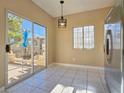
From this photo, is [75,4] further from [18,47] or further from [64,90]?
[64,90]

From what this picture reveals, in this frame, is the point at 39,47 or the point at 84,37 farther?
the point at 84,37

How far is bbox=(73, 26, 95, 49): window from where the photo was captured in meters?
5.40

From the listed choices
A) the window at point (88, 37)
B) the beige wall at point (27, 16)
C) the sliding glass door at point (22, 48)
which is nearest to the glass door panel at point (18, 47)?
the sliding glass door at point (22, 48)

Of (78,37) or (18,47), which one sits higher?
(78,37)

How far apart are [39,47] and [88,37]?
245cm

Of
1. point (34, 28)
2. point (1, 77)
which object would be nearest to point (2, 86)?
point (1, 77)

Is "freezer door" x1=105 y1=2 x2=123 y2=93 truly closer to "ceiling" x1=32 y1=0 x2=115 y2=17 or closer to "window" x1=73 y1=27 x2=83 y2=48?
"ceiling" x1=32 y1=0 x2=115 y2=17

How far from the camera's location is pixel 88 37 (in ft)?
18.0

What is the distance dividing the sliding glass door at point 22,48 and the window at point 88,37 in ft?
7.35

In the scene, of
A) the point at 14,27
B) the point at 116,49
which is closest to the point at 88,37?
the point at 14,27

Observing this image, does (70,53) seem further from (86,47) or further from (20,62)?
(20,62)

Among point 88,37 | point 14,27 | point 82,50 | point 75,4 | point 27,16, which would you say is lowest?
point 82,50

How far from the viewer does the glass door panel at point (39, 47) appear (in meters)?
4.56

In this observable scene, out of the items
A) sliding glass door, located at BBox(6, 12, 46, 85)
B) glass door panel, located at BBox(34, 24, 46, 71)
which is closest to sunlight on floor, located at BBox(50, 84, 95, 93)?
sliding glass door, located at BBox(6, 12, 46, 85)
